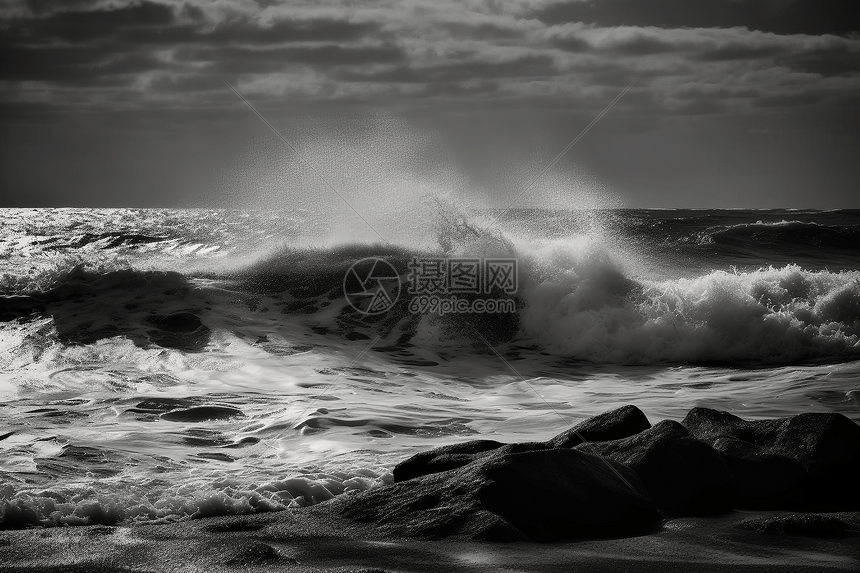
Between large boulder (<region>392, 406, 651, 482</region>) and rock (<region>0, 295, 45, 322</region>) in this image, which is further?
rock (<region>0, 295, 45, 322</region>)

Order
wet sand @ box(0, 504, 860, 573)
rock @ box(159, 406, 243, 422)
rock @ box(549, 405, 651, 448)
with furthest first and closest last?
rock @ box(159, 406, 243, 422), rock @ box(549, 405, 651, 448), wet sand @ box(0, 504, 860, 573)

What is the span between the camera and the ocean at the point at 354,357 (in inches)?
219

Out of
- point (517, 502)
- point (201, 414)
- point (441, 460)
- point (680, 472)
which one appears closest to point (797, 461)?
point (680, 472)

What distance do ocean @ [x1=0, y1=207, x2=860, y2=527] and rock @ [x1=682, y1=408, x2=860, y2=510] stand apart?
2201mm

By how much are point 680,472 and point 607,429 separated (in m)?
0.97

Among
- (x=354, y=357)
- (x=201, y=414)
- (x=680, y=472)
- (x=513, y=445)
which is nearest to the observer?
(x=680, y=472)

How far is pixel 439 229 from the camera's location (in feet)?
53.7

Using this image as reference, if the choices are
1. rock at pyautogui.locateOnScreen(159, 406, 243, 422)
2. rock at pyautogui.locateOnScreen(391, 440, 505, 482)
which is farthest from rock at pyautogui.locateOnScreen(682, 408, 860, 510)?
rock at pyautogui.locateOnScreen(159, 406, 243, 422)

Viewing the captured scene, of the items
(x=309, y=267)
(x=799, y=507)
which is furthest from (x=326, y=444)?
(x=309, y=267)

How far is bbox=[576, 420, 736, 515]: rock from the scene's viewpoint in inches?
166

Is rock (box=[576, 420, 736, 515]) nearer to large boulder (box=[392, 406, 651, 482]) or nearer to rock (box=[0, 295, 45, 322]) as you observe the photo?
large boulder (box=[392, 406, 651, 482])

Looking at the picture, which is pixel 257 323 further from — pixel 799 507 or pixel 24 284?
pixel 799 507

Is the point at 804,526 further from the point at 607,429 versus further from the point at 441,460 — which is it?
the point at 441,460

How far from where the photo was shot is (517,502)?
12.4 feet
